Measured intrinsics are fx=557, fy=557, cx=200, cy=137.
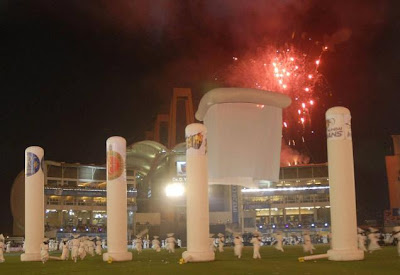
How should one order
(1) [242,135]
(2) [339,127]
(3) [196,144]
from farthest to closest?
(1) [242,135], (3) [196,144], (2) [339,127]

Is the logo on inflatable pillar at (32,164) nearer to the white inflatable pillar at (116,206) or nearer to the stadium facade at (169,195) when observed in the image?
the white inflatable pillar at (116,206)

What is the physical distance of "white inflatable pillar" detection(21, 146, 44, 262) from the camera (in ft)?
82.9

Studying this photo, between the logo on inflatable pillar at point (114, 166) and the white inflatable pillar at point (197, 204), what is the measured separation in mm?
3693

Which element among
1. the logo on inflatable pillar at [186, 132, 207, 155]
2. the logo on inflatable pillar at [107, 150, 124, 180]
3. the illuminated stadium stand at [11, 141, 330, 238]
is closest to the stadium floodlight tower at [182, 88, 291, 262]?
the logo on inflatable pillar at [107, 150, 124, 180]

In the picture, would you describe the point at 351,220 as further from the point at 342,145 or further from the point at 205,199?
the point at 205,199

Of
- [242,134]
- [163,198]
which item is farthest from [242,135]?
[163,198]

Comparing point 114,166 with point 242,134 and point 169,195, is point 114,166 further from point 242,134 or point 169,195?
point 169,195

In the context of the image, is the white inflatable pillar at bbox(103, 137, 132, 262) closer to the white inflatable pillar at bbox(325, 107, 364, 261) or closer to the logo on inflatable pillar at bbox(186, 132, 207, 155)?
the logo on inflatable pillar at bbox(186, 132, 207, 155)

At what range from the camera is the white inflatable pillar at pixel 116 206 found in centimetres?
2286

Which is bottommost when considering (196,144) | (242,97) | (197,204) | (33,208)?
(197,204)

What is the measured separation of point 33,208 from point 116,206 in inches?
191

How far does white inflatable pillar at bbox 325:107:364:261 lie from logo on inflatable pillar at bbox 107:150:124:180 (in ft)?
29.2

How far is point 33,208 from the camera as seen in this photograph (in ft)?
83.4

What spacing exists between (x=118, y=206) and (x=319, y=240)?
1322 inches
